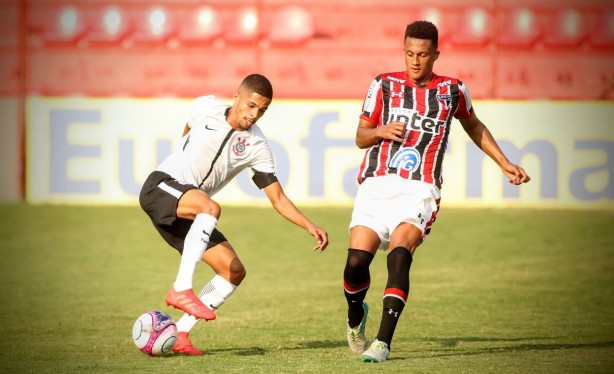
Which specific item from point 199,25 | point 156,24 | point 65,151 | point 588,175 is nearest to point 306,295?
point 588,175

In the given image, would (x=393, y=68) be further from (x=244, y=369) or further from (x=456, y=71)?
(x=244, y=369)

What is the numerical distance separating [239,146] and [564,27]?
42.6 feet

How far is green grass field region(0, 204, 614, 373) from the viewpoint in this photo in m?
7.32

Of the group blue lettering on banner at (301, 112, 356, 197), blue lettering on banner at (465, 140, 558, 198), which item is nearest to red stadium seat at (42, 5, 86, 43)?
blue lettering on banner at (301, 112, 356, 197)

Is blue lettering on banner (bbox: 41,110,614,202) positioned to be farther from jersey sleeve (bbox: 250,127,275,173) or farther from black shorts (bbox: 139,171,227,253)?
black shorts (bbox: 139,171,227,253)

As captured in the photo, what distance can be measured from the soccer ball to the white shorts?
133 cm

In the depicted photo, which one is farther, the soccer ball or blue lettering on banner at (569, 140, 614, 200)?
blue lettering on banner at (569, 140, 614, 200)

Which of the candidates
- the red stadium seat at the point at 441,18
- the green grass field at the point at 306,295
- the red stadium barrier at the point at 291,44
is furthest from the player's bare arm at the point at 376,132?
the red stadium seat at the point at 441,18

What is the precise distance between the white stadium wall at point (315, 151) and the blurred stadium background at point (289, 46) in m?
1.47

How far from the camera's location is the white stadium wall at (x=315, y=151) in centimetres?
1666

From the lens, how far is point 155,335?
23.9 feet

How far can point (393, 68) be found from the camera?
18984 mm

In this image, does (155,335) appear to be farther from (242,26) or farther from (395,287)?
(242,26)

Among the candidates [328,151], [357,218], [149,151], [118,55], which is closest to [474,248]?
[328,151]
